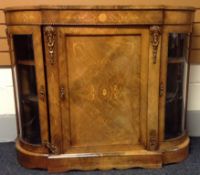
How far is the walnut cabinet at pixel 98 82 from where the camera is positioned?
4.40 ft

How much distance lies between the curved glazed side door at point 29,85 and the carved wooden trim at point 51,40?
0.05m

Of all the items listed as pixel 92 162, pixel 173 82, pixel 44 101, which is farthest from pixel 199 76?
pixel 44 101

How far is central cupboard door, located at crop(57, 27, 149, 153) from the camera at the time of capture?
137cm

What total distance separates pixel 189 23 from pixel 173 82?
33 cm

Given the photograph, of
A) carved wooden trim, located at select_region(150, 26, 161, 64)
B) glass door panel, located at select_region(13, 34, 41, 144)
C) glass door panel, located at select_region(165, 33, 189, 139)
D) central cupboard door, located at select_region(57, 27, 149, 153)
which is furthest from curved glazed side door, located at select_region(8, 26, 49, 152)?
glass door panel, located at select_region(165, 33, 189, 139)

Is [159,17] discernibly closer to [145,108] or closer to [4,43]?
[145,108]

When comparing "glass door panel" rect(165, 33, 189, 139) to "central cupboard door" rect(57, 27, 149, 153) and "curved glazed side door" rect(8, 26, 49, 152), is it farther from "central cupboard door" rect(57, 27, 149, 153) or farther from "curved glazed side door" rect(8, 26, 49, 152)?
"curved glazed side door" rect(8, 26, 49, 152)

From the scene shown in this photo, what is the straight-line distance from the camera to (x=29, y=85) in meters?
1.51

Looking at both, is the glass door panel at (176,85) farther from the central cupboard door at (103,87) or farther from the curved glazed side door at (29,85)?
the curved glazed side door at (29,85)

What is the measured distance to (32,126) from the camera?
155 centimetres

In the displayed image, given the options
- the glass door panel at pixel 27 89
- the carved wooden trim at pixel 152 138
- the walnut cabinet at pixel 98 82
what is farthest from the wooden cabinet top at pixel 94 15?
the carved wooden trim at pixel 152 138

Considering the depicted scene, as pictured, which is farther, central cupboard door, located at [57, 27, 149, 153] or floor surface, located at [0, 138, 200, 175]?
floor surface, located at [0, 138, 200, 175]

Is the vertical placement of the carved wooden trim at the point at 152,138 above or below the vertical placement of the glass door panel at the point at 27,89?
below

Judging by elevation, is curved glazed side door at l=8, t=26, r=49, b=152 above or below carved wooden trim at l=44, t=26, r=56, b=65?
below
